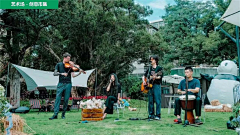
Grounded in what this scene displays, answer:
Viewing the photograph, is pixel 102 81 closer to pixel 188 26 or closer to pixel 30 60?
pixel 30 60

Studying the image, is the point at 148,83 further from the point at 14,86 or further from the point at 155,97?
the point at 14,86

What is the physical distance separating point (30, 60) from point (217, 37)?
12.9 meters

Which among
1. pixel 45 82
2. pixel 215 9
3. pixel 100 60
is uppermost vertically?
pixel 215 9

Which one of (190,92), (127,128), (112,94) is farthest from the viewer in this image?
(112,94)

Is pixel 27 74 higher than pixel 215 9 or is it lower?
lower

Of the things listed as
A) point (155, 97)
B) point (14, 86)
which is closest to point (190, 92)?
point (155, 97)

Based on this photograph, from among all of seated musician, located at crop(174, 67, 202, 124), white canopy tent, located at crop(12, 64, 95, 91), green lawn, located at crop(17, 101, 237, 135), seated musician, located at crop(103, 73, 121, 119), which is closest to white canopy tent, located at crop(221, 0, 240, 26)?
seated musician, located at crop(174, 67, 202, 124)

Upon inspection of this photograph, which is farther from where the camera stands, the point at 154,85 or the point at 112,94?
the point at 112,94

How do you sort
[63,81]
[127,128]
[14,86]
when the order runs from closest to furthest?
1. [127,128]
2. [63,81]
3. [14,86]

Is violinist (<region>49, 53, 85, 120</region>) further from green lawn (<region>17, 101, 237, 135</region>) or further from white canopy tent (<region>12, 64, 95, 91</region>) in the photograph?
white canopy tent (<region>12, 64, 95, 91</region>)

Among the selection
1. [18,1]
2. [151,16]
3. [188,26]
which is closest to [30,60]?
[18,1]

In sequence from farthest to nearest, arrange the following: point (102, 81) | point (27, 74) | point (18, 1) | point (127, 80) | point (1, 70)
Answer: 1. point (127, 80)
2. point (102, 81)
3. point (1, 70)
4. point (18, 1)
5. point (27, 74)

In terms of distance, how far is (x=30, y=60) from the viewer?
1600cm

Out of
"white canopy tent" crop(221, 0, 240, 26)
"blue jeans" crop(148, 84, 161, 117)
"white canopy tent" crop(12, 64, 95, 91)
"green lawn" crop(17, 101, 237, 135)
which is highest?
"white canopy tent" crop(221, 0, 240, 26)
